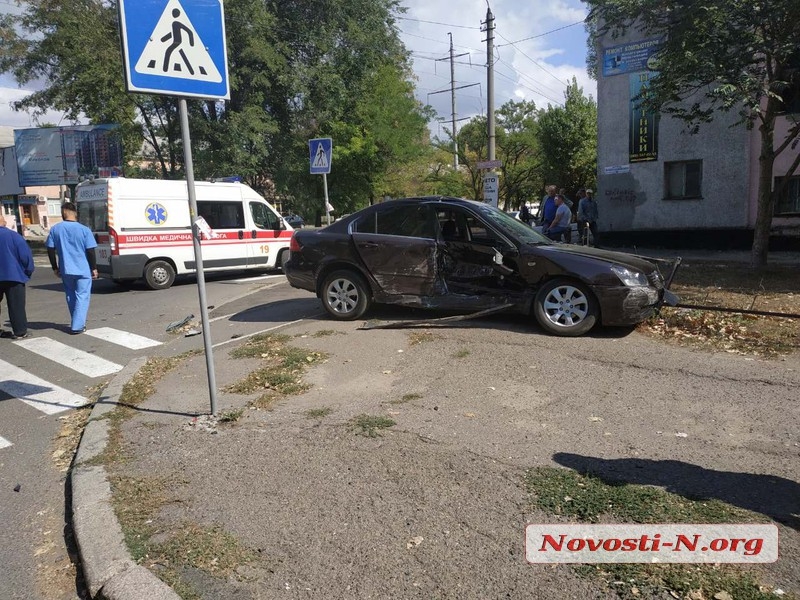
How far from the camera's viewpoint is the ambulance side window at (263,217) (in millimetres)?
15469

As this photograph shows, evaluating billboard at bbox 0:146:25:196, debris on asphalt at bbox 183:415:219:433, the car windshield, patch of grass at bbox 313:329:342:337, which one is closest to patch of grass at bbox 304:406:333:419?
debris on asphalt at bbox 183:415:219:433

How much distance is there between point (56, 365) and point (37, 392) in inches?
46.1

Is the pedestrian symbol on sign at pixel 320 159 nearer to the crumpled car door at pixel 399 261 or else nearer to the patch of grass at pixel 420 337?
the crumpled car door at pixel 399 261

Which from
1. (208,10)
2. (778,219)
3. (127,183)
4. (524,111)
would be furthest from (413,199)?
(524,111)

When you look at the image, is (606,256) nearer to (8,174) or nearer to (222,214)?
(222,214)

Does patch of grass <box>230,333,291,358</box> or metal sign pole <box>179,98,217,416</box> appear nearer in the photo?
metal sign pole <box>179,98,217,416</box>

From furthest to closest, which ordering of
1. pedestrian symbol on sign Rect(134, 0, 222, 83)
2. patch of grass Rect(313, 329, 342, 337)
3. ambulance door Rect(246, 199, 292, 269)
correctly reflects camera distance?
ambulance door Rect(246, 199, 292, 269) < patch of grass Rect(313, 329, 342, 337) < pedestrian symbol on sign Rect(134, 0, 222, 83)

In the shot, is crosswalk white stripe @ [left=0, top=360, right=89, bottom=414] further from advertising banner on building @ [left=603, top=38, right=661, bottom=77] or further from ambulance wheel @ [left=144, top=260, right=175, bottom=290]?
advertising banner on building @ [left=603, top=38, right=661, bottom=77]

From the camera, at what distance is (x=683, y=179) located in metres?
17.8

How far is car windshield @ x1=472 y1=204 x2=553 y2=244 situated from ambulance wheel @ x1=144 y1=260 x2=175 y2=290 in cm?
870

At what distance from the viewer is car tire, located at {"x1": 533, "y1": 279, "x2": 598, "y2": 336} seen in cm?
687

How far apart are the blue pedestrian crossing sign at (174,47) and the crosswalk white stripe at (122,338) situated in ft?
15.3

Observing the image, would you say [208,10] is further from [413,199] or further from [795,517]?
[795,517]

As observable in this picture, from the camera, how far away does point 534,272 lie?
23.3 feet
